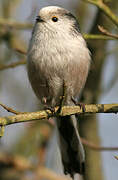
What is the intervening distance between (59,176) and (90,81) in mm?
1441

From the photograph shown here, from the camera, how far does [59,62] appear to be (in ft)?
13.6

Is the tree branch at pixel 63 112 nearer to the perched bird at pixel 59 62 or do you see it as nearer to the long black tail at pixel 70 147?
the perched bird at pixel 59 62

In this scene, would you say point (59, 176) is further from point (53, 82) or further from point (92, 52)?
point (92, 52)

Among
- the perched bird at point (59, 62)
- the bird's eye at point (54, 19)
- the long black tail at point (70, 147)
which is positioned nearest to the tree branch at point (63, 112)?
the perched bird at point (59, 62)

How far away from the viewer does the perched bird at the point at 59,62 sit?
415 centimetres

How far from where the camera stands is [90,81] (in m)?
5.02

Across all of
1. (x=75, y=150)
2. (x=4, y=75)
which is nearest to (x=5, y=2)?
(x=4, y=75)

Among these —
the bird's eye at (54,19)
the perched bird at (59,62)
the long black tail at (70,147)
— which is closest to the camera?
the perched bird at (59,62)

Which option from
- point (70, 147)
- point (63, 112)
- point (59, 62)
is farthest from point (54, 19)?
point (70, 147)

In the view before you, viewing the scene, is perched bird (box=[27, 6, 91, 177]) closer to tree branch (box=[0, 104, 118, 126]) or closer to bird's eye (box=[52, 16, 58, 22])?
bird's eye (box=[52, 16, 58, 22])

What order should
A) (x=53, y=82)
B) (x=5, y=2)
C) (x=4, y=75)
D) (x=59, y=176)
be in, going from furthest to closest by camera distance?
(x=4, y=75) < (x=5, y=2) < (x=59, y=176) < (x=53, y=82)

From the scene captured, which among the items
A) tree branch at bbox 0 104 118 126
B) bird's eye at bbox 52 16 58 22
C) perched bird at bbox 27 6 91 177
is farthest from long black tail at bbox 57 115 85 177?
bird's eye at bbox 52 16 58 22

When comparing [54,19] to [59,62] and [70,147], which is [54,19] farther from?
[70,147]

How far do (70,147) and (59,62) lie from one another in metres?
1.25
